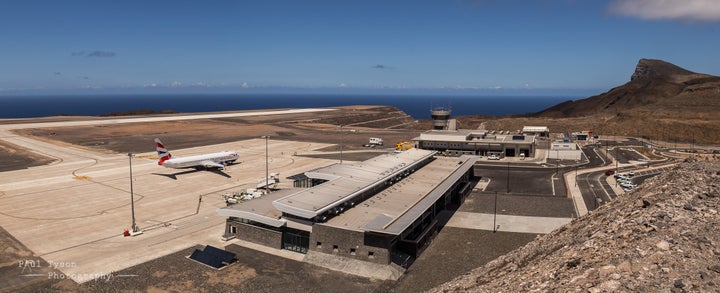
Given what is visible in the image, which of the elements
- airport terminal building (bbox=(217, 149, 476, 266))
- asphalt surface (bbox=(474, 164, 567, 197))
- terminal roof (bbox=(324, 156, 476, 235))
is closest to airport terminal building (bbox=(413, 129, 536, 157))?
asphalt surface (bbox=(474, 164, 567, 197))

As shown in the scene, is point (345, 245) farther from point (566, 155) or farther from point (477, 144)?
point (566, 155)

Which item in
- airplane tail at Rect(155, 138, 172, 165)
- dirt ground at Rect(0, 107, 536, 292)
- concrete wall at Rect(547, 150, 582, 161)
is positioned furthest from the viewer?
concrete wall at Rect(547, 150, 582, 161)

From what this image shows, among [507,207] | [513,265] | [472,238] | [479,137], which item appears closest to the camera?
[513,265]

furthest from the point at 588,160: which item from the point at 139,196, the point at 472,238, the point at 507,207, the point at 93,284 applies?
the point at 93,284

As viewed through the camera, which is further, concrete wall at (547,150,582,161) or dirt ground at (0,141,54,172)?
concrete wall at (547,150,582,161)

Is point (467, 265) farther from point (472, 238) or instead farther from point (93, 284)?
point (93, 284)

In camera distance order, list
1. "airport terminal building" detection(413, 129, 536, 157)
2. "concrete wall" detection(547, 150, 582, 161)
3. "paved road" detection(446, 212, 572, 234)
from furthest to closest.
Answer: "airport terminal building" detection(413, 129, 536, 157) < "concrete wall" detection(547, 150, 582, 161) < "paved road" detection(446, 212, 572, 234)

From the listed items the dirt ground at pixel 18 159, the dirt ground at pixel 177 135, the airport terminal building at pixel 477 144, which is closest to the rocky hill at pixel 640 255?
the airport terminal building at pixel 477 144

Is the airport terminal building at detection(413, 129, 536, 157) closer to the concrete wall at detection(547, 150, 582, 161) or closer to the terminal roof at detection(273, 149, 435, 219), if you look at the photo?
the concrete wall at detection(547, 150, 582, 161)
